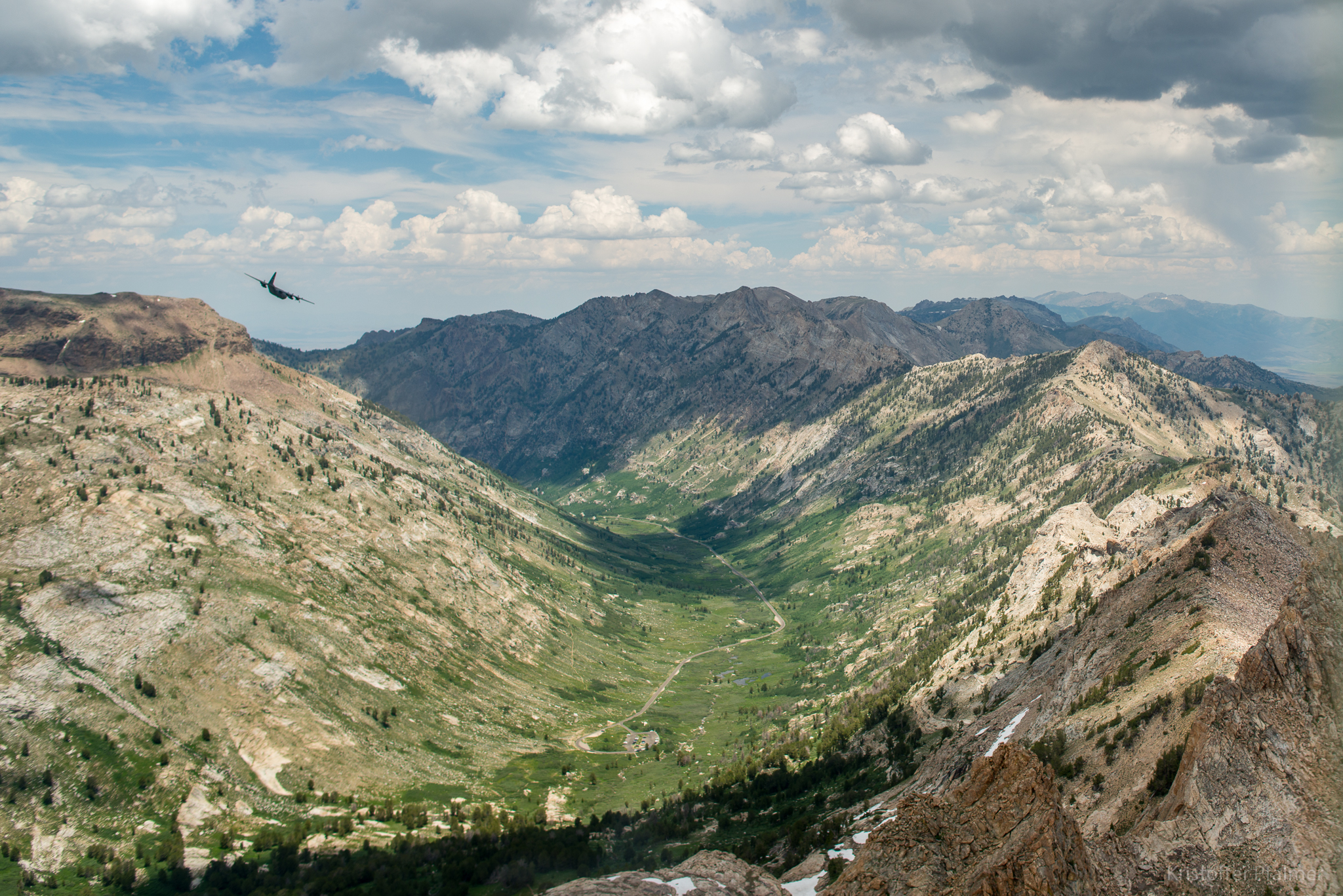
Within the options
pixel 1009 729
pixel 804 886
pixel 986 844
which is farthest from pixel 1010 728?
pixel 986 844

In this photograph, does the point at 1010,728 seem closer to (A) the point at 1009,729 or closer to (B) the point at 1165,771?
(A) the point at 1009,729

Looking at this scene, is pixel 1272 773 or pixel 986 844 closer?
pixel 1272 773

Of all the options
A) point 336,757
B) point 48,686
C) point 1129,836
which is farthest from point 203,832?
point 1129,836

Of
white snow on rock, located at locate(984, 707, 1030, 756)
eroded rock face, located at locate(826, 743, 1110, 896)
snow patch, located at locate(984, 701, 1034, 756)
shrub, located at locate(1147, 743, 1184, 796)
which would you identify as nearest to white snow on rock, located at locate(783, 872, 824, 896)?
eroded rock face, located at locate(826, 743, 1110, 896)

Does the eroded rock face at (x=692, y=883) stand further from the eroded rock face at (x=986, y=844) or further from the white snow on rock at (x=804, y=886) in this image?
the eroded rock face at (x=986, y=844)

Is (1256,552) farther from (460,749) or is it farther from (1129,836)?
(460,749)

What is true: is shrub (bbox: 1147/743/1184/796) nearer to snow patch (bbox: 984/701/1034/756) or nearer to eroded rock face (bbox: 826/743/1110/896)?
eroded rock face (bbox: 826/743/1110/896)
